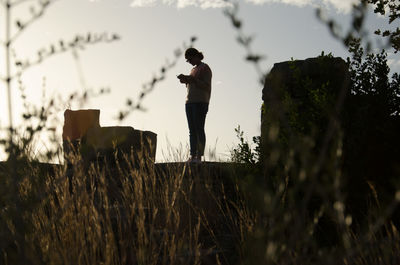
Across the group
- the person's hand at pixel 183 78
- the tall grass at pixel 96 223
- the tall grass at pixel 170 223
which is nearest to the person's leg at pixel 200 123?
the person's hand at pixel 183 78

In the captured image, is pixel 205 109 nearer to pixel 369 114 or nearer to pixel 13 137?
pixel 369 114

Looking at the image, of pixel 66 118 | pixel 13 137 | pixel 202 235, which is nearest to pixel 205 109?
pixel 202 235

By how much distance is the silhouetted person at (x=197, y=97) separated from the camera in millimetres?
6562

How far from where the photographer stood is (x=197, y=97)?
660cm

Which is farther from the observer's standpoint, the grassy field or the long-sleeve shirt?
the long-sleeve shirt

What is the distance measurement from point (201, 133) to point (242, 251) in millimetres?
2938

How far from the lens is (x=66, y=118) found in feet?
31.5

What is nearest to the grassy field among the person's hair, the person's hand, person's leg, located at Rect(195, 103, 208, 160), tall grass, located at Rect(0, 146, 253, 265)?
tall grass, located at Rect(0, 146, 253, 265)

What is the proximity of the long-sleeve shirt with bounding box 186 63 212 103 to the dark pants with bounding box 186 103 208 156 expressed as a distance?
0.08 m

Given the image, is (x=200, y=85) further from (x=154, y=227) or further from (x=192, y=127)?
(x=154, y=227)

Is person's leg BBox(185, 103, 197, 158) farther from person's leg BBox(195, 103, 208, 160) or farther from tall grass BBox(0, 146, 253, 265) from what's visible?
tall grass BBox(0, 146, 253, 265)

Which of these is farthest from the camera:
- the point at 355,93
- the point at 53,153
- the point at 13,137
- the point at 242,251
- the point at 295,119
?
the point at 355,93

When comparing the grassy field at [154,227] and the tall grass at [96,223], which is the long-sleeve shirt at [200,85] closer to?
the grassy field at [154,227]

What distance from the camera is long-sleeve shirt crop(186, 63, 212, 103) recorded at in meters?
6.57
